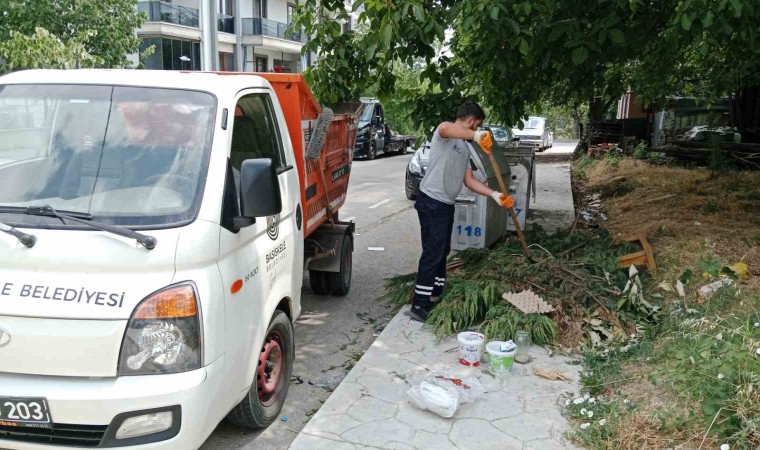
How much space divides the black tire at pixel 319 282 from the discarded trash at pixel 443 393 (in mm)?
2459

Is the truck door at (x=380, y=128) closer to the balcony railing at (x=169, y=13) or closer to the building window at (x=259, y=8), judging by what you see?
the balcony railing at (x=169, y=13)

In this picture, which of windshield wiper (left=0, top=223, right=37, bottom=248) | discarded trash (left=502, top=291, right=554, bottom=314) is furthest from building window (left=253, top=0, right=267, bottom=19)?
windshield wiper (left=0, top=223, right=37, bottom=248)

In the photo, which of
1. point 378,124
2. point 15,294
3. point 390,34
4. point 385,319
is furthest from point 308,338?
point 378,124

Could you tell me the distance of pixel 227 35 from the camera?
113 ft

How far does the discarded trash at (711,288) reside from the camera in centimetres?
505

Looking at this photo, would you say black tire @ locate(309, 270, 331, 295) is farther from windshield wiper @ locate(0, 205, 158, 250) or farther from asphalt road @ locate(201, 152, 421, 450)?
windshield wiper @ locate(0, 205, 158, 250)

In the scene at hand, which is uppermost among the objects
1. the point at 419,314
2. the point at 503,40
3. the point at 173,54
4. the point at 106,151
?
the point at 173,54

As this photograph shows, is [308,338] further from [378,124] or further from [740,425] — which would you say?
[378,124]

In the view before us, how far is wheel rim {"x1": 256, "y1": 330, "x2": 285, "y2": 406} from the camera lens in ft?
12.3

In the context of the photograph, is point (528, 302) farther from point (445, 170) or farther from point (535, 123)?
point (535, 123)

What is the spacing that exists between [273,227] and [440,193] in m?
1.86

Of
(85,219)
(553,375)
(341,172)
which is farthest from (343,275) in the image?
(85,219)

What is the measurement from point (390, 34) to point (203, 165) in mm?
2245

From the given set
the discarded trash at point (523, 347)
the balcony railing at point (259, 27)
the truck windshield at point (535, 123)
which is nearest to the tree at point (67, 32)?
the discarded trash at point (523, 347)
